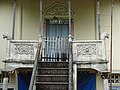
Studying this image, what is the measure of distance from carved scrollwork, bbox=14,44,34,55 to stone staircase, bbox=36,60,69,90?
62cm

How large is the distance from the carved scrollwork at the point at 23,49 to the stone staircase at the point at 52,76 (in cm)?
62

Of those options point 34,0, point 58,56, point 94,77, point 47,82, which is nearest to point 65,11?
point 34,0

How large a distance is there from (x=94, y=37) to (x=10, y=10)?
14.6 feet

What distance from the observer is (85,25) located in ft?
45.6

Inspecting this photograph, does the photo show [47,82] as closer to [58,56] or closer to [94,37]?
[58,56]

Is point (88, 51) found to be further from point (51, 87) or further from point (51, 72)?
point (51, 87)

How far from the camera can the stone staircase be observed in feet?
31.8

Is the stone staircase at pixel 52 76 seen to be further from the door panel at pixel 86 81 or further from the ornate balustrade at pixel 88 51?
the door panel at pixel 86 81

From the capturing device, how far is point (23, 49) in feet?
35.6

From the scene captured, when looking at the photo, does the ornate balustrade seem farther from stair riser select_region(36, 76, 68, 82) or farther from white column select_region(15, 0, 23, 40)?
white column select_region(15, 0, 23, 40)

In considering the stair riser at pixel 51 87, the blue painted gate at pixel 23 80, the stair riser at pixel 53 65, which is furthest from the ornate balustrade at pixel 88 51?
the blue painted gate at pixel 23 80

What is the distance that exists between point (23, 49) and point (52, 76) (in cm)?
174

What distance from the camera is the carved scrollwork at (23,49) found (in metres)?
10.8

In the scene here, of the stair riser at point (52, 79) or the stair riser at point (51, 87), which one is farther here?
the stair riser at point (52, 79)
